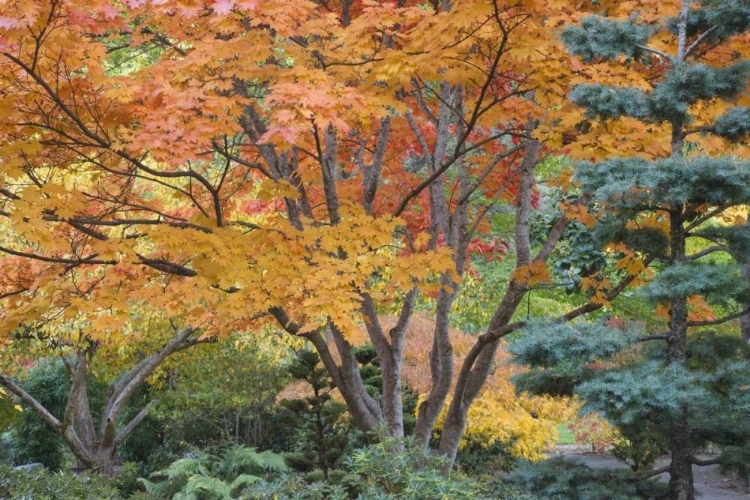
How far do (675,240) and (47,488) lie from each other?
14.3ft

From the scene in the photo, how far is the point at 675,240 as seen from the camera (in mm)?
4484

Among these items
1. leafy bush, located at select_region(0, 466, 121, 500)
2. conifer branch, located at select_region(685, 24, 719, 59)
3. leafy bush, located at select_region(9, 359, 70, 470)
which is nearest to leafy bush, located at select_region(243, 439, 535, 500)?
leafy bush, located at select_region(0, 466, 121, 500)

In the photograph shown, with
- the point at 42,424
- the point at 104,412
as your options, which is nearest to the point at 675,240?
the point at 104,412

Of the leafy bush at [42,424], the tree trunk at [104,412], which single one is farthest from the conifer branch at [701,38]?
the leafy bush at [42,424]

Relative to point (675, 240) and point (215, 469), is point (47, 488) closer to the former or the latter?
point (215, 469)

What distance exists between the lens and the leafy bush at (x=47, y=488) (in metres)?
5.23

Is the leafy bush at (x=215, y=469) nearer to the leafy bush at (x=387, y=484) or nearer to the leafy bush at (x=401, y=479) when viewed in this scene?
the leafy bush at (x=387, y=484)

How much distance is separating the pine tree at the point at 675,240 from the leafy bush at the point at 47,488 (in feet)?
9.90

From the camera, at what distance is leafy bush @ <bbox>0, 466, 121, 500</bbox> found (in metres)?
5.23

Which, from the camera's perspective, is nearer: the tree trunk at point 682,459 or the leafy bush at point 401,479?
the leafy bush at point 401,479

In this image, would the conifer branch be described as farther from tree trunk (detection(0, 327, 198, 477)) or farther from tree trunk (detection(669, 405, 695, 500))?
tree trunk (detection(0, 327, 198, 477))

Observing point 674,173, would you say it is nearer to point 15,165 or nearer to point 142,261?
point 142,261

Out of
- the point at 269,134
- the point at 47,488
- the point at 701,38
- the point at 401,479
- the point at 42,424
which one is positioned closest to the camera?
the point at 401,479

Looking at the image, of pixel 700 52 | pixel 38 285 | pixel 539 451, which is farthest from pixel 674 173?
pixel 539 451
